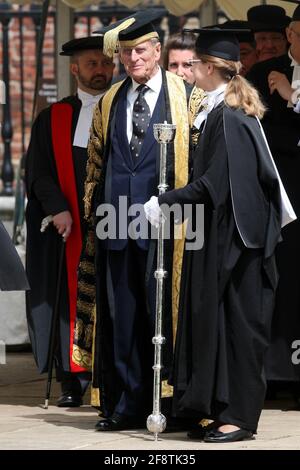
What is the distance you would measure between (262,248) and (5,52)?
8817mm

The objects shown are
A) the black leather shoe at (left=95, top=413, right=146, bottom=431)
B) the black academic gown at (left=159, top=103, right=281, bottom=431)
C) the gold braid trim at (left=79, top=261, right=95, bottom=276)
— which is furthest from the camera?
the gold braid trim at (left=79, top=261, right=95, bottom=276)

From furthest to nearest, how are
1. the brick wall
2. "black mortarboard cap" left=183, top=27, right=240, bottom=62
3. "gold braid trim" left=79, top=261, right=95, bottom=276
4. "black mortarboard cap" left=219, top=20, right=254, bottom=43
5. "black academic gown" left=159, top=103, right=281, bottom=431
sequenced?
the brick wall < "black mortarboard cap" left=219, top=20, right=254, bottom=43 < "gold braid trim" left=79, top=261, right=95, bottom=276 < "black mortarboard cap" left=183, top=27, right=240, bottom=62 < "black academic gown" left=159, top=103, right=281, bottom=431

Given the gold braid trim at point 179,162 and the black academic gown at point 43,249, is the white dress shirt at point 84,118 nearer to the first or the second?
the black academic gown at point 43,249

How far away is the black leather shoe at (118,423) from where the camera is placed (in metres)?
8.66

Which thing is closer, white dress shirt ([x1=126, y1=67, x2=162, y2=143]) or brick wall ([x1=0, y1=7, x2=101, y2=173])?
white dress shirt ([x1=126, y1=67, x2=162, y2=143])

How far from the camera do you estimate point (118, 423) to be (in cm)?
866

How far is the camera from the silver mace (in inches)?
324

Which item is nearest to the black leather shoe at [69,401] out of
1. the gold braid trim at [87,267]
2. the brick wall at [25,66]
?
the gold braid trim at [87,267]

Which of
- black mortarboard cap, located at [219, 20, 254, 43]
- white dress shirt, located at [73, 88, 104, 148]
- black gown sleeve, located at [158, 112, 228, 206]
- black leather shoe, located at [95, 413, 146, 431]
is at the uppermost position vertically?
black mortarboard cap, located at [219, 20, 254, 43]

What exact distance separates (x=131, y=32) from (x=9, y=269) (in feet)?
4.46

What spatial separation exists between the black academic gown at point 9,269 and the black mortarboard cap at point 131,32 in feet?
3.63

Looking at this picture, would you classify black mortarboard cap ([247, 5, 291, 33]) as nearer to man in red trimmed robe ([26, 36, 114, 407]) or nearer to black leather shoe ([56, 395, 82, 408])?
man in red trimmed robe ([26, 36, 114, 407])

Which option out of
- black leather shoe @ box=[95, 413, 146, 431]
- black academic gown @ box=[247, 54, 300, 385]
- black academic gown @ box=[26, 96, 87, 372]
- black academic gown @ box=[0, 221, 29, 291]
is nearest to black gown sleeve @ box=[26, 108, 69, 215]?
black academic gown @ box=[26, 96, 87, 372]

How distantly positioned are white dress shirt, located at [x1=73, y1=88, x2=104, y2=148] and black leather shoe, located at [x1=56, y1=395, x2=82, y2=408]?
142 centimetres
